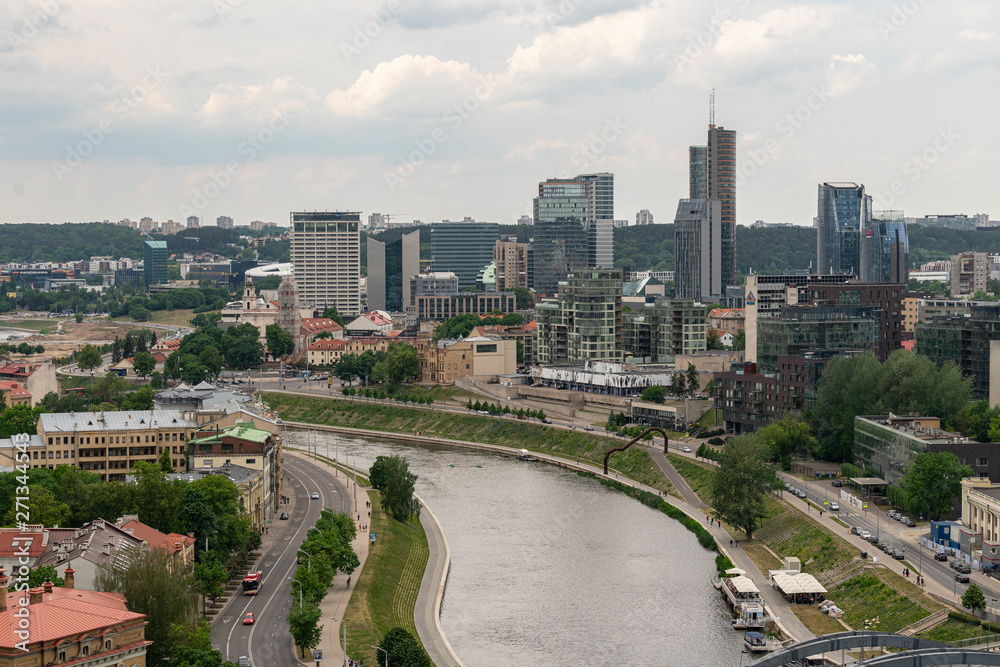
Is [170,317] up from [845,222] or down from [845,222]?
down

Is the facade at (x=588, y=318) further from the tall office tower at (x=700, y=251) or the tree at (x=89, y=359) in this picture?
the tall office tower at (x=700, y=251)

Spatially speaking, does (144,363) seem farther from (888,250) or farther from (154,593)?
(888,250)

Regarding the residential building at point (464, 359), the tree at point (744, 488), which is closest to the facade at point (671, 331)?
the residential building at point (464, 359)

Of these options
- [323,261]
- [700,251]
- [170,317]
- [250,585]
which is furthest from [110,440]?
[700,251]

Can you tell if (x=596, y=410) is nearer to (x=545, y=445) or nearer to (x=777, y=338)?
(x=545, y=445)

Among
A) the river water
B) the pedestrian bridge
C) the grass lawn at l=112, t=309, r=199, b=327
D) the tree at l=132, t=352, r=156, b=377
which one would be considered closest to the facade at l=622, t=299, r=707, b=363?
the river water

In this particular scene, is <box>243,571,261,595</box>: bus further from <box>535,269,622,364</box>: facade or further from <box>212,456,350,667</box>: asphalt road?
<box>535,269,622,364</box>: facade

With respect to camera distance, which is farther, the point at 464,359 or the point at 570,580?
the point at 464,359
